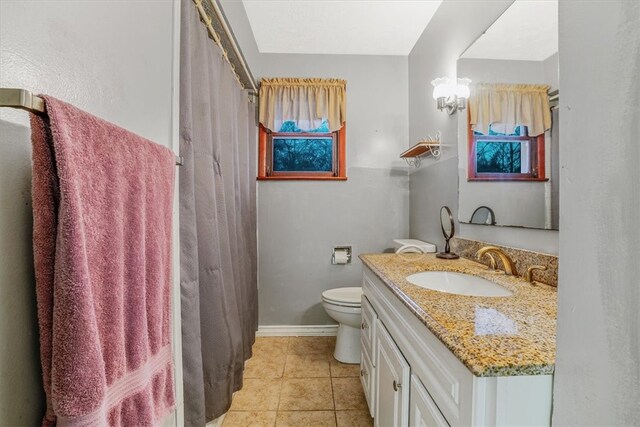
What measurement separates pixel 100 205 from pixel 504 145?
1518 millimetres

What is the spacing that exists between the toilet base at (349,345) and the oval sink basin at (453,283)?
91 centimetres

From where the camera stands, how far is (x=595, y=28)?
36 centimetres

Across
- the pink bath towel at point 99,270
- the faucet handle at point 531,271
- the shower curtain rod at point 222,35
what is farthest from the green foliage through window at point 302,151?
the pink bath towel at point 99,270

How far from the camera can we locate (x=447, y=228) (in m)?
1.84

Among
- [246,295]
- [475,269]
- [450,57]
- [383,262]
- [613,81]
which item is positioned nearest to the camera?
[613,81]

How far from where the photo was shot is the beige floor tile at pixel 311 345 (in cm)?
226

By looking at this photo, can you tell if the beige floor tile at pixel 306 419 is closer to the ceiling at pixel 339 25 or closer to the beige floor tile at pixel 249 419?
the beige floor tile at pixel 249 419

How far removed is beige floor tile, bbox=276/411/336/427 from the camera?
1.52m

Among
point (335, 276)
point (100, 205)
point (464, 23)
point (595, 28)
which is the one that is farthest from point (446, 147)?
point (100, 205)

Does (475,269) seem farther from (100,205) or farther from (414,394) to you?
(100,205)

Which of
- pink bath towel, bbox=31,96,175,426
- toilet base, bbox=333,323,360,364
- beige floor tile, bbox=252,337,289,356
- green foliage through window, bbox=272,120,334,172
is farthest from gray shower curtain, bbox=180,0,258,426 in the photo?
toilet base, bbox=333,323,360,364

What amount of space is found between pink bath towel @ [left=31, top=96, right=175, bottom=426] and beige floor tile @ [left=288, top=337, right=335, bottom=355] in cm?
163

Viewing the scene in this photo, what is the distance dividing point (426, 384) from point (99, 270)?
2.66 ft

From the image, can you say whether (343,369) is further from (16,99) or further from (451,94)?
(16,99)
